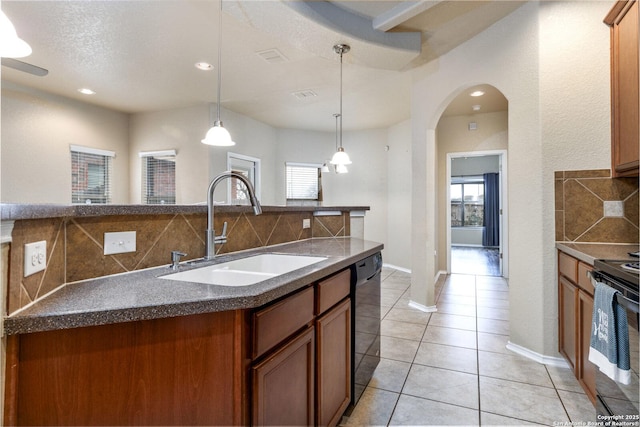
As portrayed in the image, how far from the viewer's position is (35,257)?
2.99ft

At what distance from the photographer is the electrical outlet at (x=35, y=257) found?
0.87m

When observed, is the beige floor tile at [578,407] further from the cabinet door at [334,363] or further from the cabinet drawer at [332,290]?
the cabinet drawer at [332,290]

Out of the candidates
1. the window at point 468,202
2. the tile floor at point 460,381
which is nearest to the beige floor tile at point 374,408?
the tile floor at point 460,381

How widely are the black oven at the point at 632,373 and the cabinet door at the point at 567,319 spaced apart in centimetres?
51

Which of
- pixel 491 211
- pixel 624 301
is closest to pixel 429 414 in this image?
pixel 624 301

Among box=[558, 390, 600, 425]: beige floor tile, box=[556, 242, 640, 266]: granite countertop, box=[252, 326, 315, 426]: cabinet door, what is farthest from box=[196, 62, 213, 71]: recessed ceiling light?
box=[558, 390, 600, 425]: beige floor tile

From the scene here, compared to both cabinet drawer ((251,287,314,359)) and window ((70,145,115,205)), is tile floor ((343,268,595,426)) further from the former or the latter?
window ((70,145,115,205))

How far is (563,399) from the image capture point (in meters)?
1.92

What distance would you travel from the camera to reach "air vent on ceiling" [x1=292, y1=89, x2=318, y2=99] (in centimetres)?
437

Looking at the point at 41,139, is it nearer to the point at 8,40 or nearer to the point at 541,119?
the point at 8,40

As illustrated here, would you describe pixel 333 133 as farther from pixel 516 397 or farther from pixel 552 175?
pixel 516 397

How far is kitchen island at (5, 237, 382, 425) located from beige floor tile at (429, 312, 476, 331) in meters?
2.44

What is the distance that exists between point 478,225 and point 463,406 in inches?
357

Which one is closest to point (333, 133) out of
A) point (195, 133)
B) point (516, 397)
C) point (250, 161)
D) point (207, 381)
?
point (250, 161)
